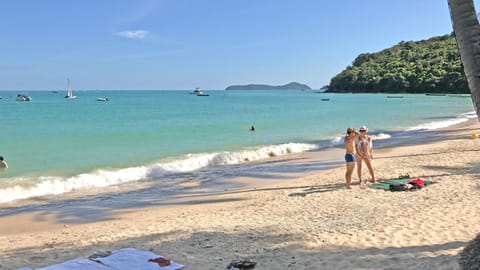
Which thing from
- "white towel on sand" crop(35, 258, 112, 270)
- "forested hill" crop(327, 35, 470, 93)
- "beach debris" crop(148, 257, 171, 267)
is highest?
"forested hill" crop(327, 35, 470, 93)

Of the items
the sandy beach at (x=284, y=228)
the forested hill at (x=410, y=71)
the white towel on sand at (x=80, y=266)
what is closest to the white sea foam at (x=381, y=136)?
the sandy beach at (x=284, y=228)

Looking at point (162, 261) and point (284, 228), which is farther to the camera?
point (284, 228)

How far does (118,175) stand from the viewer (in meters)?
15.1

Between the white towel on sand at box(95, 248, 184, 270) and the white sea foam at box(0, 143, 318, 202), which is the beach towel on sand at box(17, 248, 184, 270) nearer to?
the white towel on sand at box(95, 248, 184, 270)

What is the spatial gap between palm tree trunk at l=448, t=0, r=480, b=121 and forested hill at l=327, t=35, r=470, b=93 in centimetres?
9490

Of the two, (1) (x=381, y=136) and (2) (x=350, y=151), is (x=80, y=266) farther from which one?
(1) (x=381, y=136)

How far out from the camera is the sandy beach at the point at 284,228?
593 centimetres

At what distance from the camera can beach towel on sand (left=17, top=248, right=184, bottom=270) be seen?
5.49 meters

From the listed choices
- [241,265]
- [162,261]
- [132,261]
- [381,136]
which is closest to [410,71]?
[381,136]

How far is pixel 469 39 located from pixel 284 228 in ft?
14.8

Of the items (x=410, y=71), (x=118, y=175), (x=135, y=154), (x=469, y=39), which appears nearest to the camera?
(x=469, y=39)

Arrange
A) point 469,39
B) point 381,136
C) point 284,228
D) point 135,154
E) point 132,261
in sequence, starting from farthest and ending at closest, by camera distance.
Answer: point 381,136
point 135,154
point 284,228
point 132,261
point 469,39

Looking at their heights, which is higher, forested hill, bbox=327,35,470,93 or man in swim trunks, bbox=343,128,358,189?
forested hill, bbox=327,35,470,93

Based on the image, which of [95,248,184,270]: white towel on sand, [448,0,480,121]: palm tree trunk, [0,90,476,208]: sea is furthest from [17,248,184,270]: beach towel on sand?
[0,90,476,208]: sea
